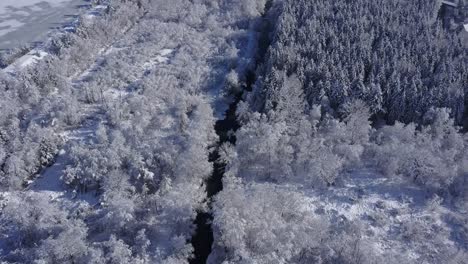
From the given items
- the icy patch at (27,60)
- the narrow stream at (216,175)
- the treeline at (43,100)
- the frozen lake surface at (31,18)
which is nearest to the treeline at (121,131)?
the treeline at (43,100)

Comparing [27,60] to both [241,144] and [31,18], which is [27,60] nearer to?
[31,18]

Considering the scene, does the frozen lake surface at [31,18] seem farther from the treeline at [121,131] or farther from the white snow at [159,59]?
the white snow at [159,59]

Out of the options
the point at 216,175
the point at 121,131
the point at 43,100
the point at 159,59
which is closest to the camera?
the point at 216,175

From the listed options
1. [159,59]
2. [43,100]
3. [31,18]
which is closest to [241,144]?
[159,59]

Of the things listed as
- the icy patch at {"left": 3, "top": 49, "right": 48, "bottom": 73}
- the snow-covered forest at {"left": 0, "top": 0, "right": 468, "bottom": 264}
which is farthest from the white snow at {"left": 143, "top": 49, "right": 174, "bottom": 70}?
the icy patch at {"left": 3, "top": 49, "right": 48, "bottom": 73}

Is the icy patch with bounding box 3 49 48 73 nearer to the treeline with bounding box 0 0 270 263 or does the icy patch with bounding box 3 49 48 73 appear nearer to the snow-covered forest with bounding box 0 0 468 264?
the snow-covered forest with bounding box 0 0 468 264

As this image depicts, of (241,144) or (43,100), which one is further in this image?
(43,100)

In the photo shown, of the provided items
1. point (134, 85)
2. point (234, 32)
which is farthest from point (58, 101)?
point (234, 32)
